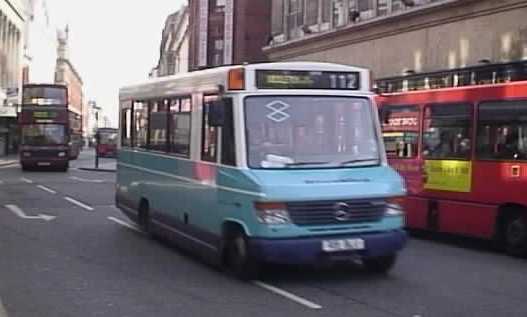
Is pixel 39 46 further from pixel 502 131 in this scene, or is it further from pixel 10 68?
pixel 502 131

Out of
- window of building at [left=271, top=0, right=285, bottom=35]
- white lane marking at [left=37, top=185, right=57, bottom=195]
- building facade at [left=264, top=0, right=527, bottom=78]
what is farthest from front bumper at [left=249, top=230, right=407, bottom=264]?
window of building at [left=271, top=0, right=285, bottom=35]

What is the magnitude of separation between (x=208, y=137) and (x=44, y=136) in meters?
33.2

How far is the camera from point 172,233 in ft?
43.4

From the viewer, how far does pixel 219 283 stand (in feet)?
34.7

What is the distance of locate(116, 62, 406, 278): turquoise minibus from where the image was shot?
1020 cm

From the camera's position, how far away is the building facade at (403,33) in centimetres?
2458

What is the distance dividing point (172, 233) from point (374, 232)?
374cm

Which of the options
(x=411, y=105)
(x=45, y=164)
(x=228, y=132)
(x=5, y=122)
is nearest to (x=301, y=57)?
(x=45, y=164)

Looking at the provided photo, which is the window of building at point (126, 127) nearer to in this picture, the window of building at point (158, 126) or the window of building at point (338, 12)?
the window of building at point (158, 126)

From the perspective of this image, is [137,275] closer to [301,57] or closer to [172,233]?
[172,233]

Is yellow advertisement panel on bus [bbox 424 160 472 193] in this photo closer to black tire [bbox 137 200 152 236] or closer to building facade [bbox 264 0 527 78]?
black tire [bbox 137 200 152 236]

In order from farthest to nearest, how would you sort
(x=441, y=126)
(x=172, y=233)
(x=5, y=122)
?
(x=5, y=122)
(x=441, y=126)
(x=172, y=233)

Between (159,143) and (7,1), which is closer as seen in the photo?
(159,143)

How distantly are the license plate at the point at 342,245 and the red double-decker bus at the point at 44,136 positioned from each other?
34301 mm
